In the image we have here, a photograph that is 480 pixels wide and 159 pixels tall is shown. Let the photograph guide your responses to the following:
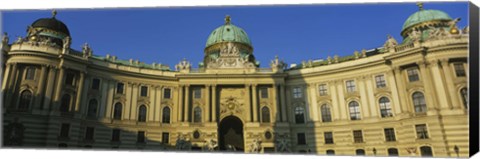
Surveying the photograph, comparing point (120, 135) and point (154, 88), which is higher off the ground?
point (154, 88)

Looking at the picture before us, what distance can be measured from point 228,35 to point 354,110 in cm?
2077

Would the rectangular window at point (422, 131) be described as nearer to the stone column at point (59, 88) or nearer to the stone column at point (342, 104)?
the stone column at point (342, 104)

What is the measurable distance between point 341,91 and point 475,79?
1816 cm

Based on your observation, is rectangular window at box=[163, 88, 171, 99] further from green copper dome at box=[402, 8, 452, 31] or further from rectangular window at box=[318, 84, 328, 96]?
green copper dome at box=[402, 8, 452, 31]

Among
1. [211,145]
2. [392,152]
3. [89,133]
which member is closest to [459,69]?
[392,152]

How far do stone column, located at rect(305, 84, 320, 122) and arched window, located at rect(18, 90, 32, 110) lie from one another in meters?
30.5

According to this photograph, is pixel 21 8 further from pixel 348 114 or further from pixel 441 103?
pixel 441 103

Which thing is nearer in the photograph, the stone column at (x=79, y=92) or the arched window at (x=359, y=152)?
the stone column at (x=79, y=92)

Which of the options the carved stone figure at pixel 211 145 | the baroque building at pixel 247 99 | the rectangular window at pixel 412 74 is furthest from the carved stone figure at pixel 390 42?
the carved stone figure at pixel 211 145

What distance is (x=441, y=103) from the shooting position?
3406cm

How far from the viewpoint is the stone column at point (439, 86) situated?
33719 millimetres

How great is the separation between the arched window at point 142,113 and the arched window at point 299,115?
1819 centimetres

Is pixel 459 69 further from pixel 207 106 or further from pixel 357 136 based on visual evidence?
pixel 207 106

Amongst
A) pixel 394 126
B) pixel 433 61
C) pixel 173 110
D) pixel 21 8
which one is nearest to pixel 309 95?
pixel 394 126
